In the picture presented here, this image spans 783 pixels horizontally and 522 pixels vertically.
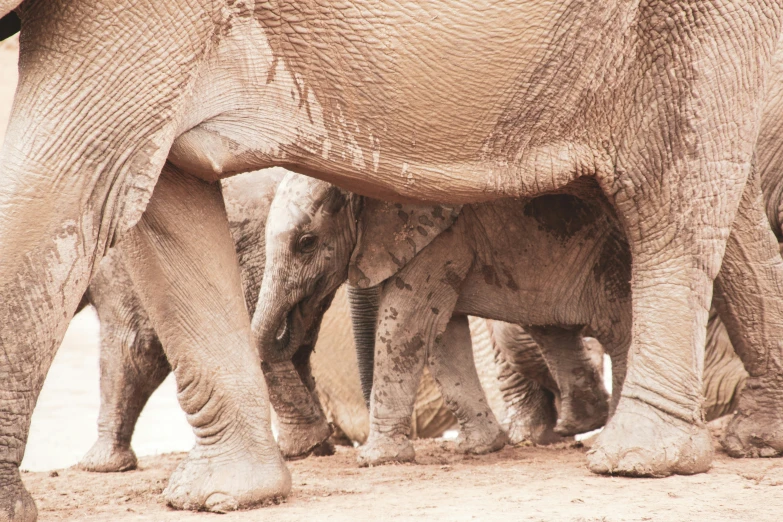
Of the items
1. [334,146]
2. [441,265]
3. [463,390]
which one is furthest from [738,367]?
[334,146]

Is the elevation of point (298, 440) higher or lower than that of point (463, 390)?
lower

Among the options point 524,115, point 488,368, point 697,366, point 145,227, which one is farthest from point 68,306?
point 488,368

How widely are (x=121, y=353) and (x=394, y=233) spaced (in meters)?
1.49

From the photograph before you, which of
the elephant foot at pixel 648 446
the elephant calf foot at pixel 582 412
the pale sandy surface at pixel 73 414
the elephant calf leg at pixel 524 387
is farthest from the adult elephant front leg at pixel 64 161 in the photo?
the pale sandy surface at pixel 73 414

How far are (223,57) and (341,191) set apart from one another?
1.98 metres

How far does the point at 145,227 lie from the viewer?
3.73 metres

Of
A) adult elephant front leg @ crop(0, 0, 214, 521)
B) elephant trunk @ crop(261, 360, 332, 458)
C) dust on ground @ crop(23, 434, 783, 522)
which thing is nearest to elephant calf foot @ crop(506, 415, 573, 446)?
elephant trunk @ crop(261, 360, 332, 458)

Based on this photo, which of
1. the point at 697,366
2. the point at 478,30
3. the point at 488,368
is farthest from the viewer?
the point at 488,368

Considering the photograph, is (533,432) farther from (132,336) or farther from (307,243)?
(132,336)

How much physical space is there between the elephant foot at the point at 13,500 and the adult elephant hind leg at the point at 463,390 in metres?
2.36

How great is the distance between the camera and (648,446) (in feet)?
13.0

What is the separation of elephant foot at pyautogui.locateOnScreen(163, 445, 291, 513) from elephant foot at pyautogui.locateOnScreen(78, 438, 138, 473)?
173cm

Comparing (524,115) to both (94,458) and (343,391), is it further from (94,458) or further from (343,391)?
(343,391)

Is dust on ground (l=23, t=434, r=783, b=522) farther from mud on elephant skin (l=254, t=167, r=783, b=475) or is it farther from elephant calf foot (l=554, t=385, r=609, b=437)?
elephant calf foot (l=554, t=385, r=609, b=437)
